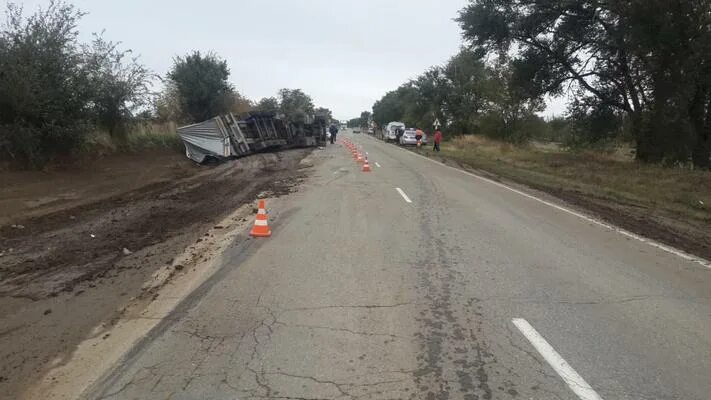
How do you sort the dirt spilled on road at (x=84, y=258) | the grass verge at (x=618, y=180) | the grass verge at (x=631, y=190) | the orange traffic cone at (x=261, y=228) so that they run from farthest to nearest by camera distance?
1. the grass verge at (x=618, y=180)
2. the grass verge at (x=631, y=190)
3. the orange traffic cone at (x=261, y=228)
4. the dirt spilled on road at (x=84, y=258)

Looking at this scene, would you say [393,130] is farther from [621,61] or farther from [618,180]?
[618,180]

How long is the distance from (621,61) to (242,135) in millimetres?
19273

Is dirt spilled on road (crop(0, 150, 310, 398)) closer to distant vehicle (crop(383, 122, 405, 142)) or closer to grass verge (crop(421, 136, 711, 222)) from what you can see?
grass verge (crop(421, 136, 711, 222))

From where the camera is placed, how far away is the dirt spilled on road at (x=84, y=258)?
527cm

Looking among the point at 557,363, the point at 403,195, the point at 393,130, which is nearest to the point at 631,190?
the point at 403,195

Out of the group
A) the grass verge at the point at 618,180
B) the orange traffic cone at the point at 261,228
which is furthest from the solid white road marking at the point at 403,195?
the grass verge at the point at 618,180

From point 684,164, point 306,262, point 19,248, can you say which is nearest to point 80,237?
point 19,248

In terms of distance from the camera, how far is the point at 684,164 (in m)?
25.3

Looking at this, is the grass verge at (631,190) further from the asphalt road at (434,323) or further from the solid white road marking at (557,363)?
the solid white road marking at (557,363)

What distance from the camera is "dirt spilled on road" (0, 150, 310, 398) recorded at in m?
5.27

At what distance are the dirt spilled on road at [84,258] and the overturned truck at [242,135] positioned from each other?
31.8ft

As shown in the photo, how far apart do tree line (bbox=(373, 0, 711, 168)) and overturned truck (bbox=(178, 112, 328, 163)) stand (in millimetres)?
12811

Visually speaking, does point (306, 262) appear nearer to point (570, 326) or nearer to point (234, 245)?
point (234, 245)

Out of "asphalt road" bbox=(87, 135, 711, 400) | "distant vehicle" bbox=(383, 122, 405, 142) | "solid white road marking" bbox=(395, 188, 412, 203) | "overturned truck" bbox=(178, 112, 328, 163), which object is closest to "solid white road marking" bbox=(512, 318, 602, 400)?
"asphalt road" bbox=(87, 135, 711, 400)
